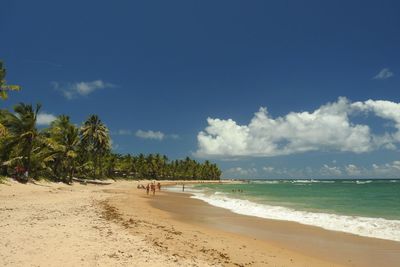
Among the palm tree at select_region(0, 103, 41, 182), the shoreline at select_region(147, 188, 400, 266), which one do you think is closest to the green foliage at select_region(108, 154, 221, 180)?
the palm tree at select_region(0, 103, 41, 182)

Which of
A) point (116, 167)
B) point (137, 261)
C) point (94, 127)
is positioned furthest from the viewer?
point (116, 167)

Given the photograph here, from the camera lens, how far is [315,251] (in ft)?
41.4

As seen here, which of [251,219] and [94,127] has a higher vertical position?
[94,127]

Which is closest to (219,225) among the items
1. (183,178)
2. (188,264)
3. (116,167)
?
(188,264)

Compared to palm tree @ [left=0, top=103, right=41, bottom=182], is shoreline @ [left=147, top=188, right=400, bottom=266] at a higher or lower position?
lower

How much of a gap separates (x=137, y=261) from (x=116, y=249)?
49.1 inches

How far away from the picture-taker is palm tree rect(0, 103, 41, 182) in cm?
3847

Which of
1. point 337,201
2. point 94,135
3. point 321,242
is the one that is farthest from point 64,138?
point 321,242

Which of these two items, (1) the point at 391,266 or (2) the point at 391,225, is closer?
(1) the point at 391,266

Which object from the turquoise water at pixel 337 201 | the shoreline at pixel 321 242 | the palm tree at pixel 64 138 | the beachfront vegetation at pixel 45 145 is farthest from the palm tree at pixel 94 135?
the shoreline at pixel 321 242

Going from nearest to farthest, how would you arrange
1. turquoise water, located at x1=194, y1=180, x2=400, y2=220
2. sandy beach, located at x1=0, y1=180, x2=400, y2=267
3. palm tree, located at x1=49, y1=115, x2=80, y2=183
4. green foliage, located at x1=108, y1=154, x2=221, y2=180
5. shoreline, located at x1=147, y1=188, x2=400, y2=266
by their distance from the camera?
sandy beach, located at x1=0, y1=180, x2=400, y2=267
shoreline, located at x1=147, y1=188, x2=400, y2=266
turquoise water, located at x1=194, y1=180, x2=400, y2=220
palm tree, located at x1=49, y1=115, x2=80, y2=183
green foliage, located at x1=108, y1=154, x2=221, y2=180

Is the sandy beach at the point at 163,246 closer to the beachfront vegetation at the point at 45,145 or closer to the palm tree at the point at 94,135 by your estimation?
the beachfront vegetation at the point at 45,145

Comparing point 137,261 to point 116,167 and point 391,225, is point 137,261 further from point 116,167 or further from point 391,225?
point 116,167

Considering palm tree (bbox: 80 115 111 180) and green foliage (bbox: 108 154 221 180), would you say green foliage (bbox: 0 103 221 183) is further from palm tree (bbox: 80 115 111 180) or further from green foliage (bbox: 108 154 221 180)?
green foliage (bbox: 108 154 221 180)
